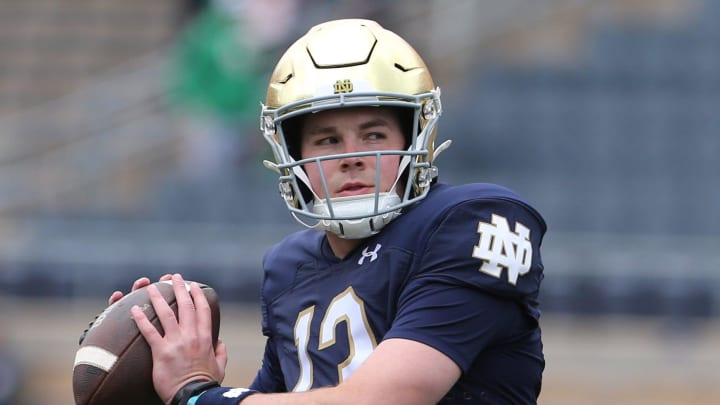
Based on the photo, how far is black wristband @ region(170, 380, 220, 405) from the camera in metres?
2.90

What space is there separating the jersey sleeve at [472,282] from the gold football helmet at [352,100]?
0.60ft

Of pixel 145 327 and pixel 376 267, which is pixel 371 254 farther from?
pixel 145 327

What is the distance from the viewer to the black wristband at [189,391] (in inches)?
114

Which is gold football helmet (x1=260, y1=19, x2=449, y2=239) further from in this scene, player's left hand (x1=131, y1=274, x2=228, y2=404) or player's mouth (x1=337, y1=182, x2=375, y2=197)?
player's left hand (x1=131, y1=274, x2=228, y2=404)

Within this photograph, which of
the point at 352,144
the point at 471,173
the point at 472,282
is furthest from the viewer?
the point at 471,173

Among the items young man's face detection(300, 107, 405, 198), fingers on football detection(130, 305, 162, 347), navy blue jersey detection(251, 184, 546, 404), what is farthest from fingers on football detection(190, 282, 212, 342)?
young man's face detection(300, 107, 405, 198)

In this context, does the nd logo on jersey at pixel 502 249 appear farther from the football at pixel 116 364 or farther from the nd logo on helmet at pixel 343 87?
the football at pixel 116 364

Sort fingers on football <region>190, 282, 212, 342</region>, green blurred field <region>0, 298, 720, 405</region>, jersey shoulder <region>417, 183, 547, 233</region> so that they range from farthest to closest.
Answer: green blurred field <region>0, 298, 720, 405</region>, fingers on football <region>190, 282, 212, 342</region>, jersey shoulder <region>417, 183, 547, 233</region>

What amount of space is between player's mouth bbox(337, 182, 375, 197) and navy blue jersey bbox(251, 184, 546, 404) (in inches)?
4.0

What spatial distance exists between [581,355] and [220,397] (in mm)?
5308

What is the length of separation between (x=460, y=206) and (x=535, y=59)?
768 centimetres

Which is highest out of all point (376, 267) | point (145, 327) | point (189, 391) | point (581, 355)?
point (376, 267)

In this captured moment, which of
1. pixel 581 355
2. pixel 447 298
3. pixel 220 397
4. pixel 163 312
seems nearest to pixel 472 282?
pixel 447 298

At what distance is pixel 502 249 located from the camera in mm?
2857
